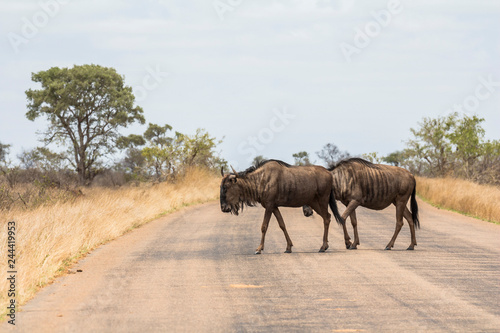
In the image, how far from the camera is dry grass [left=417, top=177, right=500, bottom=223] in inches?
938

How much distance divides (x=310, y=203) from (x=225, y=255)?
7.67 feet

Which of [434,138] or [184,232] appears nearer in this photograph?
[184,232]

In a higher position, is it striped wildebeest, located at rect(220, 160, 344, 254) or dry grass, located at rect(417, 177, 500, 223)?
striped wildebeest, located at rect(220, 160, 344, 254)

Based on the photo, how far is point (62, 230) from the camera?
48.8 ft

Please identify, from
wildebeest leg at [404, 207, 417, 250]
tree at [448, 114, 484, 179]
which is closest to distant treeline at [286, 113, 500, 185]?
tree at [448, 114, 484, 179]

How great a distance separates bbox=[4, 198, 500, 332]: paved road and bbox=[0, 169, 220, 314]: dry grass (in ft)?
1.10

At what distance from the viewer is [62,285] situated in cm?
1051

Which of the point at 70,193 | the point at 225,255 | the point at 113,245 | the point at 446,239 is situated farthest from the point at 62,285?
the point at 70,193

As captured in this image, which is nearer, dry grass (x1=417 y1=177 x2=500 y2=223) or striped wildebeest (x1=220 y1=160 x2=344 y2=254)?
striped wildebeest (x1=220 y1=160 x2=344 y2=254)

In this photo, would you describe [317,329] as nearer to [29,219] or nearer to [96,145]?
[29,219]

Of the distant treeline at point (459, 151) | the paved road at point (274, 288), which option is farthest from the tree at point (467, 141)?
the paved road at point (274, 288)

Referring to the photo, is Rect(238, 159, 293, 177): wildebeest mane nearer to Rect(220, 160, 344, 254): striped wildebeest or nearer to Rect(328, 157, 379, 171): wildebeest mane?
Rect(220, 160, 344, 254): striped wildebeest

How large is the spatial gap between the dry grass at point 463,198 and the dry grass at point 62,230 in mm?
10634

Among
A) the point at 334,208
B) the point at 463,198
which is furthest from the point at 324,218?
the point at 463,198
